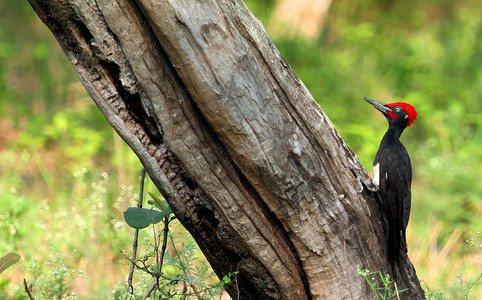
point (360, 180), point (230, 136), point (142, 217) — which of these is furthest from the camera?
point (360, 180)

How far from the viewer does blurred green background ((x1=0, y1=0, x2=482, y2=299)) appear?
4539 millimetres

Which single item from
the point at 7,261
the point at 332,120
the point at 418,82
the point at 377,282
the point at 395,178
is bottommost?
the point at 377,282

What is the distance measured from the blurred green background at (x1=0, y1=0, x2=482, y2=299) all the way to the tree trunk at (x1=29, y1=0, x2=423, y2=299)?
654 millimetres

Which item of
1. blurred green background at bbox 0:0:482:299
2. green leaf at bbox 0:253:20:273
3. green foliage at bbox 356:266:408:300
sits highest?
blurred green background at bbox 0:0:482:299

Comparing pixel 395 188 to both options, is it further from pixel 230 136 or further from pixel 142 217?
pixel 142 217

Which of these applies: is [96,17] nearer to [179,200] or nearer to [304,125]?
[179,200]

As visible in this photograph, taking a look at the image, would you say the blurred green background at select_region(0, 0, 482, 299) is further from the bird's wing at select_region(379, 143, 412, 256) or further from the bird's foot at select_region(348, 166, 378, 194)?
the bird's foot at select_region(348, 166, 378, 194)

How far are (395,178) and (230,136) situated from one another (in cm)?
163

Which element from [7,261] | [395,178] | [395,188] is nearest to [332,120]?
[395,178]

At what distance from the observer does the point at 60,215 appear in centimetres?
471

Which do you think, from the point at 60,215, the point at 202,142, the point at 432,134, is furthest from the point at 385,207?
the point at 432,134

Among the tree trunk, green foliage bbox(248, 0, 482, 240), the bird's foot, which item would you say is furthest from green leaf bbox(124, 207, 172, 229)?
green foliage bbox(248, 0, 482, 240)

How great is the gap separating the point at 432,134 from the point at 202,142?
5.27 m

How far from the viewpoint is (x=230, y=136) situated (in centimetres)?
267
